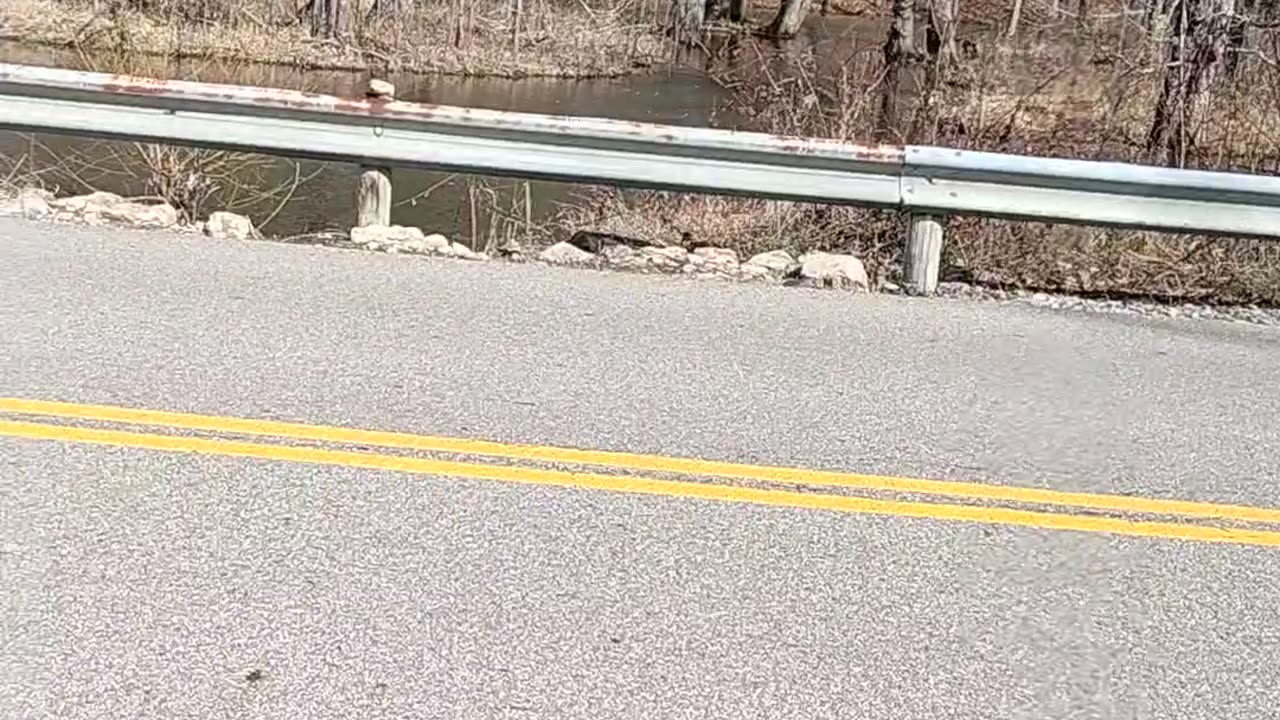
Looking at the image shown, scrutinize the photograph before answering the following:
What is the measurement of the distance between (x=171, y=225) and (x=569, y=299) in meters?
2.55

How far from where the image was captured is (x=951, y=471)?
468cm

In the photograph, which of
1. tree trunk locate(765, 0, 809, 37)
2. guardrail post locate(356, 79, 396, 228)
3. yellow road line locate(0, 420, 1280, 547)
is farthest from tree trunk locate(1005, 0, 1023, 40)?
tree trunk locate(765, 0, 809, 37)

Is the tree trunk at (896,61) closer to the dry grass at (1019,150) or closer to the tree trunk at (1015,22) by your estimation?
the dry grass at (1019,150)

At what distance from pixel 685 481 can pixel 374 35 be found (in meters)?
25.7

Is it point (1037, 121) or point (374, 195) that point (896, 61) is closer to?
point (1037, 121)

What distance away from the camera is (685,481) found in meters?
4.43

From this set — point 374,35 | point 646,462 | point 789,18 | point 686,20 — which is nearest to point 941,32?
point 646,462

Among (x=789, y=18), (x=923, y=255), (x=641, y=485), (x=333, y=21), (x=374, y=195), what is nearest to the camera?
(x=641, y=485)

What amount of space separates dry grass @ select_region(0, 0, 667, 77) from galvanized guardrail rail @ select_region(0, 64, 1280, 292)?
18712 mm

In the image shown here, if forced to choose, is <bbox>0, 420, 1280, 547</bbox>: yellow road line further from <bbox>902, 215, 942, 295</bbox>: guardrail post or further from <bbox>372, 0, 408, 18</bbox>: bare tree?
<bbox>372, 0, 408, 18</bbox>: bare tree

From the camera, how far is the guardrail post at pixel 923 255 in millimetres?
7344

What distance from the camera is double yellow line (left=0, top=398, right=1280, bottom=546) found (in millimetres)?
4328

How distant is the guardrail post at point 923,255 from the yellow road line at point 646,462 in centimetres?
289

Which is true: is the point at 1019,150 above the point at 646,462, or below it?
above
